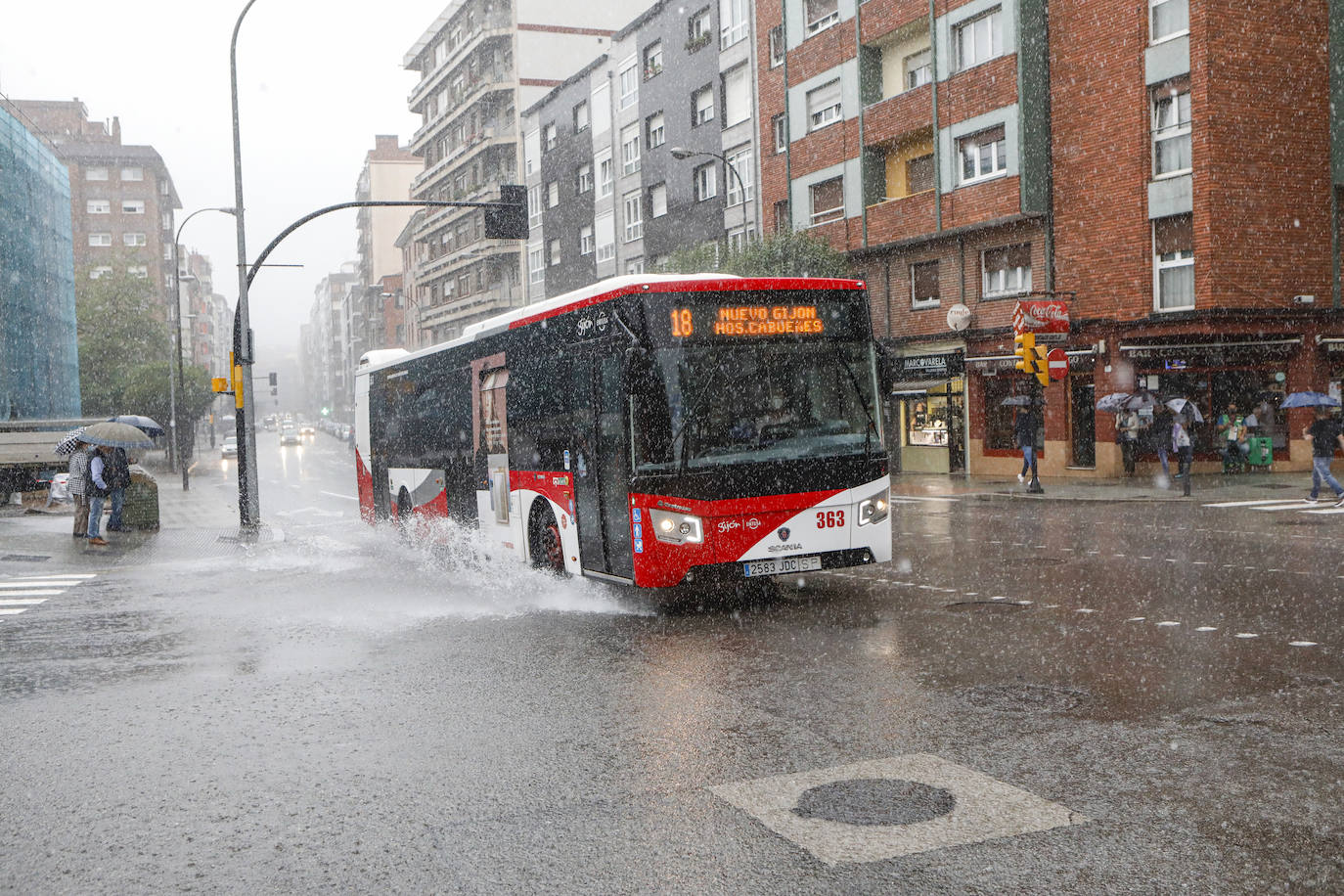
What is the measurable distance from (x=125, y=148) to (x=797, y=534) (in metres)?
101

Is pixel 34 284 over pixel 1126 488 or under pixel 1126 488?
over

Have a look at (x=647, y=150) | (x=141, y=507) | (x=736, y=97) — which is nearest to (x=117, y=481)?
(x=141, y=507)

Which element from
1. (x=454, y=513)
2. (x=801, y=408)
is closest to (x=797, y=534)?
(x=801, y=408)

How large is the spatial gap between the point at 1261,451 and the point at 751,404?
2102 cm

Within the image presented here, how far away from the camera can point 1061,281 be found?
28.2 metres

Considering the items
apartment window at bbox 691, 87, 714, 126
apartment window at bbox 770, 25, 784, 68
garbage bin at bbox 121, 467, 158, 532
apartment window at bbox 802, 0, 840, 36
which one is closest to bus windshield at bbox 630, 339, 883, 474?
garbage bin at bbox 121, 467, 158, 532

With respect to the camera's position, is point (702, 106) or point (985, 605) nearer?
point (985, 605)

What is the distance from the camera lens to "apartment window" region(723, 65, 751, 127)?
3916 centimetres

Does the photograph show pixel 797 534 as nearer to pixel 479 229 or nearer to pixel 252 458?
pixel 252 458

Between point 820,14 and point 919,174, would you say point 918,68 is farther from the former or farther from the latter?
point 820,14

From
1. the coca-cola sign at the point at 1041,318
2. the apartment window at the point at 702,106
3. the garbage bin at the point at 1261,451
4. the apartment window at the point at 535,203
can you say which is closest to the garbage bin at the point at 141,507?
the coca-cola sign at the point at 1041,318

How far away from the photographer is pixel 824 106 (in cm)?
3512

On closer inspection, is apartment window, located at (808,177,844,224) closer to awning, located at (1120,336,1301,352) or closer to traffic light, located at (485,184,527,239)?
awning, located at (1120,336,1301,352)

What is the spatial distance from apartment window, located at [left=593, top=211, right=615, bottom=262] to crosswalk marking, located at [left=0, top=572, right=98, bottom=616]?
35821 millimetres
